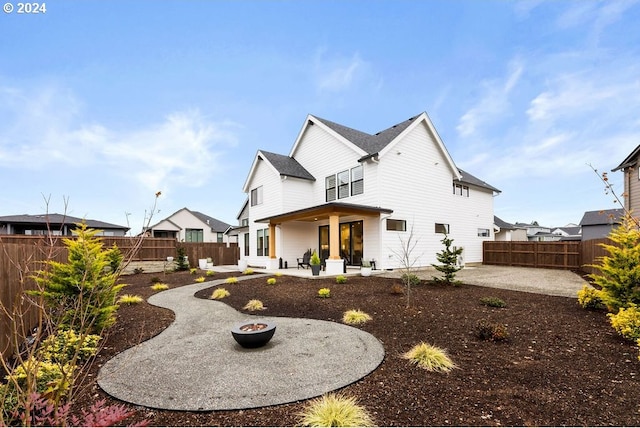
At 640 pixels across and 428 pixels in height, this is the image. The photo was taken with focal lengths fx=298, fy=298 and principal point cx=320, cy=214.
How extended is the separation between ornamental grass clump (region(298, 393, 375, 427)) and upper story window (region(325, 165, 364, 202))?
13.4 metres

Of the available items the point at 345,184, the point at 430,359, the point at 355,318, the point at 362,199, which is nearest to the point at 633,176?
the point at 362,199

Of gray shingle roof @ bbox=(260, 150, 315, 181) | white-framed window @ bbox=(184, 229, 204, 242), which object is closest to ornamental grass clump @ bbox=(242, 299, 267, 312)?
gray shingle roof @ bbox=(260, 150, 315, 181)

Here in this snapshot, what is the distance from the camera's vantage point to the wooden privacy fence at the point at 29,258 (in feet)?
8.86

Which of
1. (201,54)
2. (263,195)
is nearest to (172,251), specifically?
(263,195)

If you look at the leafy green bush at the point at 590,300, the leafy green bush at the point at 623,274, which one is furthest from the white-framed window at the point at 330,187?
the leafy green bush at the point at 623,274

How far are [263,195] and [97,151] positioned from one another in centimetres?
991

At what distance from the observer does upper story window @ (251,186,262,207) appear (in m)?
20.3

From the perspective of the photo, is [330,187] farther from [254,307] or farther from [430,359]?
[430,359]

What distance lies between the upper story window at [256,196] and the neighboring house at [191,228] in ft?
60.1

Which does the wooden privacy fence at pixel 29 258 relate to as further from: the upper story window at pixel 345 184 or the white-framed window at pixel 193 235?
the white-framed window at pixel 193 235

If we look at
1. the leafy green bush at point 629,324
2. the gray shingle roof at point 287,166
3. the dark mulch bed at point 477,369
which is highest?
the gray shingle roof at point 287,166

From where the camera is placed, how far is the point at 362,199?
15930mm

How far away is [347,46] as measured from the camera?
12.8m

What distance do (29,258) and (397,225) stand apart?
1469cm
